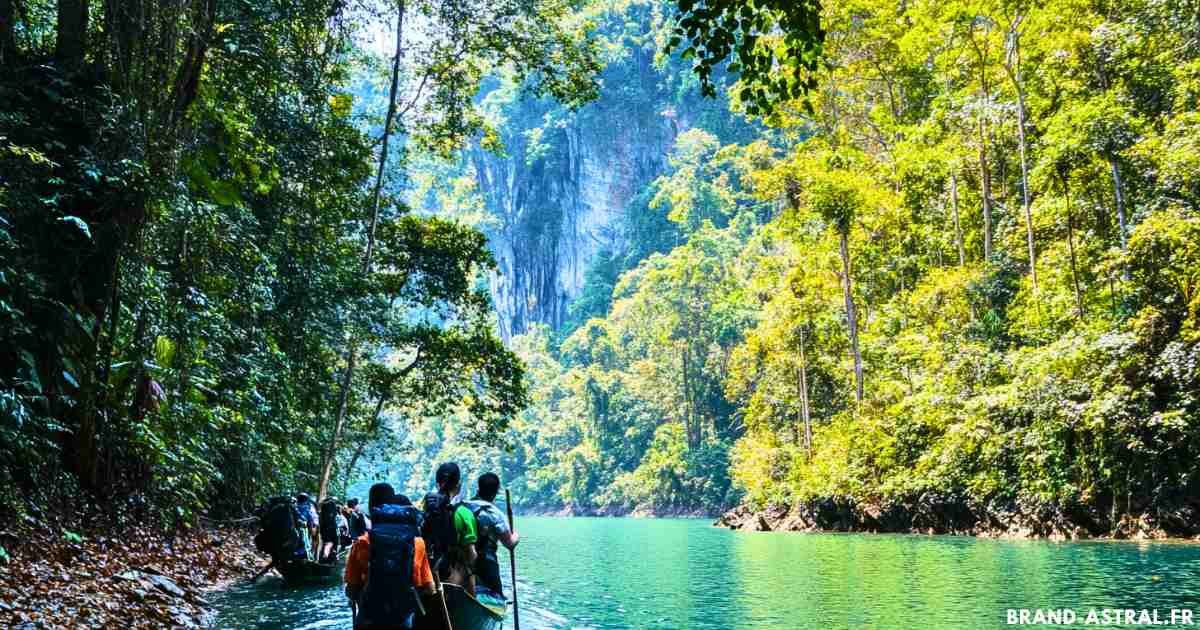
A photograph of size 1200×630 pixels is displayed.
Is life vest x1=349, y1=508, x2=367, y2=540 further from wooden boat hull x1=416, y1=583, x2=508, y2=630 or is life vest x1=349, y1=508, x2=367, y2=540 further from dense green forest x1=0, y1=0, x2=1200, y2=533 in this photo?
wooden boat hull x1=416, y1=583, x2=508, y2=630

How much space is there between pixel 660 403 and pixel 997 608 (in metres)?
47.4

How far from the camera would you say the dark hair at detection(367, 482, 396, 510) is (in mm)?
5235

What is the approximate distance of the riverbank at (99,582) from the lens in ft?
21.3

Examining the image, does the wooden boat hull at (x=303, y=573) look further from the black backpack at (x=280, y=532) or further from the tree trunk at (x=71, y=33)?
the tree trunk at (x=71, y=33)

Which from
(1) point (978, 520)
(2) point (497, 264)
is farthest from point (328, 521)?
(1) point (978, 520)

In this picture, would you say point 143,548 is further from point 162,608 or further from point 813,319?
point 813,319

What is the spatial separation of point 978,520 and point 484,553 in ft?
58.9

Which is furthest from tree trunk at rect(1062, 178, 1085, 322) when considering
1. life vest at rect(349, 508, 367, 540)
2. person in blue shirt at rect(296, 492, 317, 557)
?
person in blue shirt at rect(296, 492, 317, 557)

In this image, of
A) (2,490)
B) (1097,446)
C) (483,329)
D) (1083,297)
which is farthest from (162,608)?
(1083,297)

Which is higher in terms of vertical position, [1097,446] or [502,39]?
[502,39]

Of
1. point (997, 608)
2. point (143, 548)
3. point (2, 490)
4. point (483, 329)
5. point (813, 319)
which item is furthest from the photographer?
point (813, 319)

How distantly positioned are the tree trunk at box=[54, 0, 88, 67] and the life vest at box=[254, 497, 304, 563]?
604 centimetres

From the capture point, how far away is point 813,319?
105 ft

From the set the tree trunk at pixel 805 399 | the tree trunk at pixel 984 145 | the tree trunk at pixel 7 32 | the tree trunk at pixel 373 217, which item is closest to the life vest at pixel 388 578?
the tree trunk at pixel 7 32
